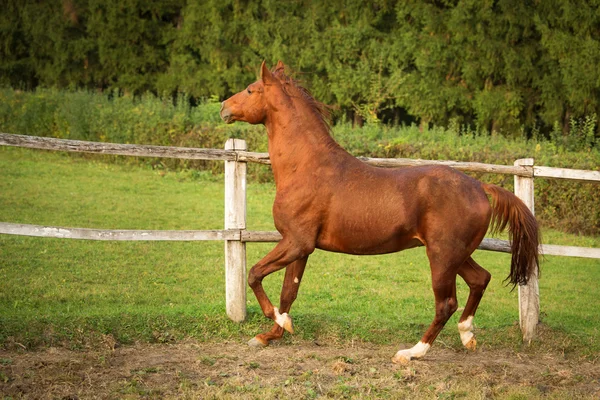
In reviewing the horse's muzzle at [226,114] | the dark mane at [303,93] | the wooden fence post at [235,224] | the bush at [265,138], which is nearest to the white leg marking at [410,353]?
the wooden fence post at [235,224]

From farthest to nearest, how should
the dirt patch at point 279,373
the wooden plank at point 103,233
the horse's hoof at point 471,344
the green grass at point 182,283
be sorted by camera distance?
the green grass at point 182,283
the horse's hoof at point 471,344
the wooden plank at point 103,233
the dirt patch at point 279,373

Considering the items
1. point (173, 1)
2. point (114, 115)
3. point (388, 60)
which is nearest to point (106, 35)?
point (173, 1)

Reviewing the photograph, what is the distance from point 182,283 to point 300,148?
172 inches

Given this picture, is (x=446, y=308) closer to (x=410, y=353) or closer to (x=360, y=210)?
(x=410, y=353)

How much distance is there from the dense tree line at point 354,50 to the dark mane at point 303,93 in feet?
37.4

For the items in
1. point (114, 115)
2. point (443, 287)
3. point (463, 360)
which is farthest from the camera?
point (114, 115)

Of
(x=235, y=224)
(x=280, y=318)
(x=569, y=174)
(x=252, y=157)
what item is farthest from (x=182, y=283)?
(x=569, y=174)

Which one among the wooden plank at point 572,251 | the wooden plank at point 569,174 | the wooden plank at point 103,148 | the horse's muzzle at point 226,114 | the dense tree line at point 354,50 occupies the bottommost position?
the wooden plank at point 572,251

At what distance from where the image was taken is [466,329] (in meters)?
6.91

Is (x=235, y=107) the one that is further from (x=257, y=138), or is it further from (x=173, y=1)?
(x=173, y=1)

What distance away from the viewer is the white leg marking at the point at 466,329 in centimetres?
689

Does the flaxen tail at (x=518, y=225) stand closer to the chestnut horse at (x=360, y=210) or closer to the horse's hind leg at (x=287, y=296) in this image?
the chestnut horse at (x=360, y=210)

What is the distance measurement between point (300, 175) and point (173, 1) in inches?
940

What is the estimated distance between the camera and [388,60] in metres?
23.2
